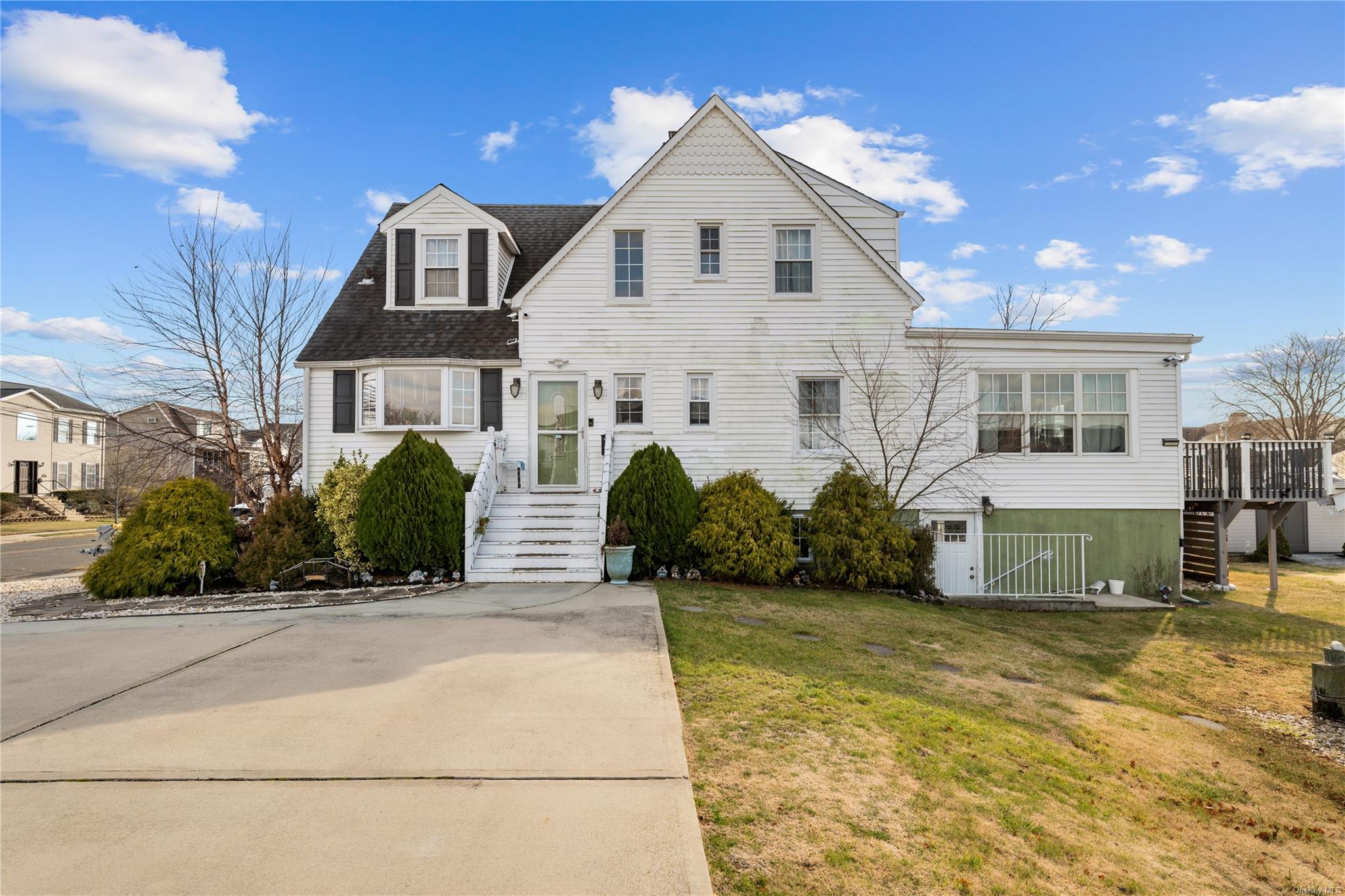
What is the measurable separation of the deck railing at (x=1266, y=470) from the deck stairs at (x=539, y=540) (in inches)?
542

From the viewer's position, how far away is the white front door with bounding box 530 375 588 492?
1430 cm

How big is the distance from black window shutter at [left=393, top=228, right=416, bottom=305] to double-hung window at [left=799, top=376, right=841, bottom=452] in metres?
8.97

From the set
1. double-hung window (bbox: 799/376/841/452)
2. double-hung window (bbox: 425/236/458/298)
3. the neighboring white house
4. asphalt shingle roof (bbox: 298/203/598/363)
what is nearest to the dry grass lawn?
the neighboring white house

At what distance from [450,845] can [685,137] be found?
13856 millimetres

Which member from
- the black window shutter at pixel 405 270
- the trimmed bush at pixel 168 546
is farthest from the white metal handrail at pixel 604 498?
the trimmed bush at pixel 168 546

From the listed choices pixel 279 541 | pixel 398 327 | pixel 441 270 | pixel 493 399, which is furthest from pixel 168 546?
pixel 441 270

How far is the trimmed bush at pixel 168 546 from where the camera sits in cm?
1159

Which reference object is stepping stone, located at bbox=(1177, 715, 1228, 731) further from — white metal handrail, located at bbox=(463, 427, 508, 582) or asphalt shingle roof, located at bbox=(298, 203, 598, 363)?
asphalt shingle roof, located at bbox=(298, 203, 598, 363)

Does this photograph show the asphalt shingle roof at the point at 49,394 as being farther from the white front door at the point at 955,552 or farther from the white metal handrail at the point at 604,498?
the white front door at the point at 955,552

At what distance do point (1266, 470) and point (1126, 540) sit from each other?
4.16m

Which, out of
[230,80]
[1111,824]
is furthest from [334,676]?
[230,80]

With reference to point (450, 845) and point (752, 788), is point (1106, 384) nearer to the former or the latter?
point (752, 788)

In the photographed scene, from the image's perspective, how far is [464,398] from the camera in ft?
46.9

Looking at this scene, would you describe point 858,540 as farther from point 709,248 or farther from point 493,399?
point 493,399
